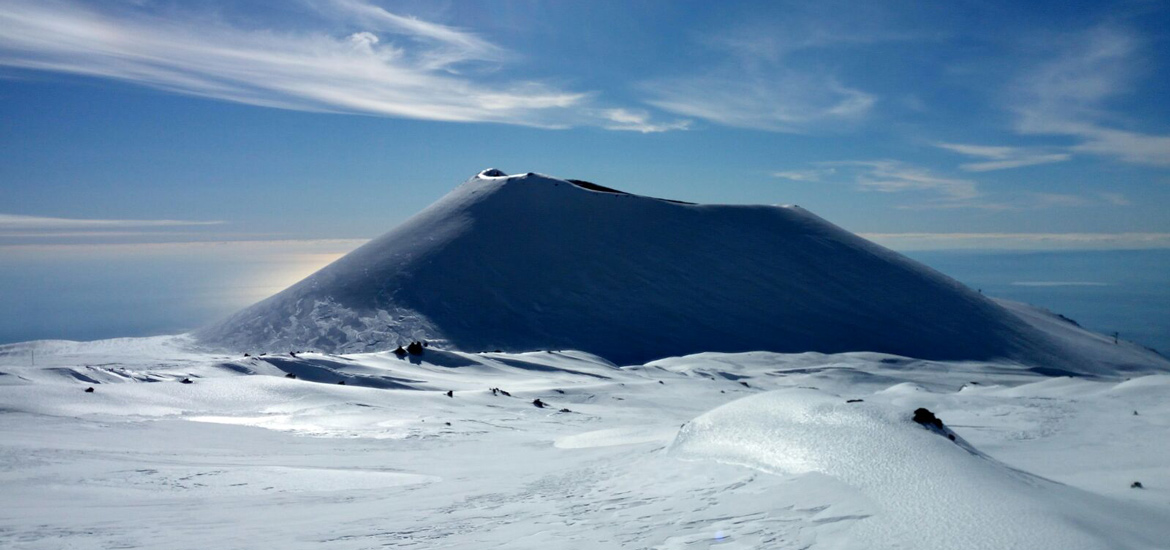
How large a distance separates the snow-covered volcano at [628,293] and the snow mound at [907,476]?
18.8 m

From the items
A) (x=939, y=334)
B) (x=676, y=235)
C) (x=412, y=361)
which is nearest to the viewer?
(x=412, y=361)

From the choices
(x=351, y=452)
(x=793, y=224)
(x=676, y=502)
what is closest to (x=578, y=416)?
(x=351, y=452)

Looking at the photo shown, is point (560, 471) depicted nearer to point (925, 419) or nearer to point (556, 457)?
point (556, 457)

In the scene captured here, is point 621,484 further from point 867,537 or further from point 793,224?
point 793,224

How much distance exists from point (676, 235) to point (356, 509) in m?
30.0

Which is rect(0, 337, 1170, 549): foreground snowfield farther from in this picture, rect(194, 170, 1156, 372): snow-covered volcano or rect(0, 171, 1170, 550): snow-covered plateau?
rect(194, 170, 1156, 372): snow-covered volcano

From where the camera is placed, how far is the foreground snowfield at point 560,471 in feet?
12.0

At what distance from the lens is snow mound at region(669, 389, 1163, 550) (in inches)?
130

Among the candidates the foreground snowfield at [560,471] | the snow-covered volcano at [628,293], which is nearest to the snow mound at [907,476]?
the foreground snowfield at [560,471]

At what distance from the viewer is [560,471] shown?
5645mm

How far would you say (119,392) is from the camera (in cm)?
843

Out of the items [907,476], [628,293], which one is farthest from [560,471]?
[628,293]

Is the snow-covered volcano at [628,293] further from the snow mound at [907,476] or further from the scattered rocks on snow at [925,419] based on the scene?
the scattered rocks on snow at [925,419]

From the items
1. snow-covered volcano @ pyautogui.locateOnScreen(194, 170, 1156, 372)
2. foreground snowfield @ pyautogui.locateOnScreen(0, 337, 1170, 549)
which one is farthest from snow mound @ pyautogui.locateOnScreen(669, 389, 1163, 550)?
snow-covered volcano @ pyautogui.locateOnScreen(194, 170, 1156, 372)
